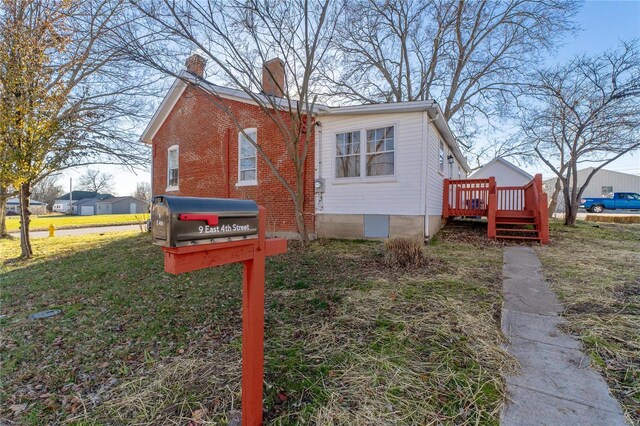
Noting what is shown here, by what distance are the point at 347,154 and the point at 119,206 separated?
2551 inches

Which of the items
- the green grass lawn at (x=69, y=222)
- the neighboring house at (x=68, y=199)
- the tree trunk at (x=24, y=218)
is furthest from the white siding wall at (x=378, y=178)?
the neighboring house at (x=68, y=199)

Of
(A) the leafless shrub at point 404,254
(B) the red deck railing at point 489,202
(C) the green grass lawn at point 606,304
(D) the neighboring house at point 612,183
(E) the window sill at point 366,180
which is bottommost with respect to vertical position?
(C) the green grass lawn at point 606,304

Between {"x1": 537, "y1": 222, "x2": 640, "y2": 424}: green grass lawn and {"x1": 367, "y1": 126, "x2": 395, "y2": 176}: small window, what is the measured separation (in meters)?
3.98

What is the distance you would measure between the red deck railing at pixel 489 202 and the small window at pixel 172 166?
10.6 m

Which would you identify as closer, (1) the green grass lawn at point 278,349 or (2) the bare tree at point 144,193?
(1) the green grass lawn at point 278,349

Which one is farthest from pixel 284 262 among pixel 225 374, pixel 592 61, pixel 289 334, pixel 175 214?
pixel 592 61

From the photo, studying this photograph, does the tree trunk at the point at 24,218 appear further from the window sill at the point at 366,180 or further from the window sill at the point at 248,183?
the window sill at the point at 366,180

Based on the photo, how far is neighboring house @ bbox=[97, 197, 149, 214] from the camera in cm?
5609

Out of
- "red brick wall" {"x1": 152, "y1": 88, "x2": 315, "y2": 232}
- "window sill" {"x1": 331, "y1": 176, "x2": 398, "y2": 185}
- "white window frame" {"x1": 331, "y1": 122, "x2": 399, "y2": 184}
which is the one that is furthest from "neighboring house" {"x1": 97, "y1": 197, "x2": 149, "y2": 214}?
"window sill" {"x1": 331, "y1": 176, "x2": 398, "y2": 185}

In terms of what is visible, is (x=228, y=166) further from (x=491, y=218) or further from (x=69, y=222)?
(x=69, y=222)

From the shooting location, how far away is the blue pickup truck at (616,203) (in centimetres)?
2412

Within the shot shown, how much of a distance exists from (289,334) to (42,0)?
10.9 metres

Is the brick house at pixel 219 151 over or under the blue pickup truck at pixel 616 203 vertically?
over

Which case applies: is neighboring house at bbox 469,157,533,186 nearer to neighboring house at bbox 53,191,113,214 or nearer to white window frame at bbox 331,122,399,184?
white window frame at bbox 331,122,399,184
